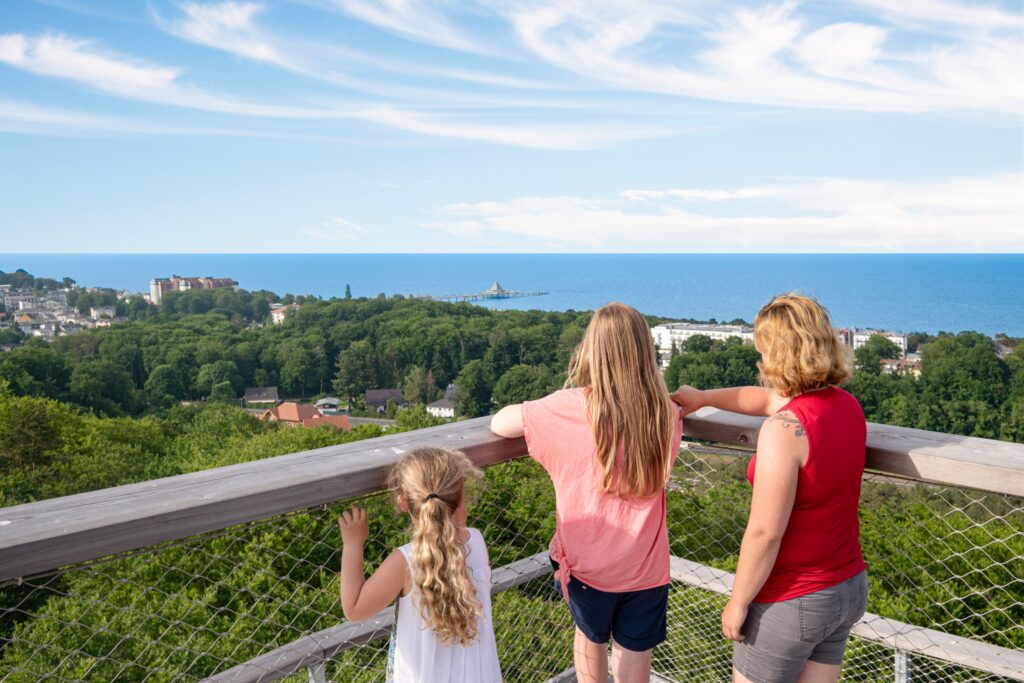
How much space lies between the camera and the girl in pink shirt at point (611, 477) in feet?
5.50

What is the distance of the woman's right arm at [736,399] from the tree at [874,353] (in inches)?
1526

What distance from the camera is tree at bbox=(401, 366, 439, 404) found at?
6351cm

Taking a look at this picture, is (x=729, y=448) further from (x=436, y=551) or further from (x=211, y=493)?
(x=211, y=493)

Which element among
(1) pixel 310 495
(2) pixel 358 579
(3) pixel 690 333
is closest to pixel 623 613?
(2) pixel 358 579

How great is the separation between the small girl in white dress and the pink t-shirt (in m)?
0.22

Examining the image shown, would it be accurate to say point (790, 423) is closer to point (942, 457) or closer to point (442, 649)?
point (942, 457)

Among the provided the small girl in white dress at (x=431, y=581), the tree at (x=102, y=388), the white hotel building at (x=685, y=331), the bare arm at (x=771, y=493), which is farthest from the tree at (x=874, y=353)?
the tree at (x=102, y=388)

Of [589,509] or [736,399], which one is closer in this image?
[589,509]

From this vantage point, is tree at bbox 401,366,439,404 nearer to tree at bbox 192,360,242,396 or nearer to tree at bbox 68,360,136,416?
tree at bbox 192,360,242,396

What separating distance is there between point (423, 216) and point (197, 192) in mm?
41493

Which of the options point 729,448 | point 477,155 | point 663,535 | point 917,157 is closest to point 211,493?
point 663,535

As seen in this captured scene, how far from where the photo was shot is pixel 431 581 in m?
1.51

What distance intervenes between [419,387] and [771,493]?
63173 mm

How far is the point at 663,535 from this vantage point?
5.87 ft
